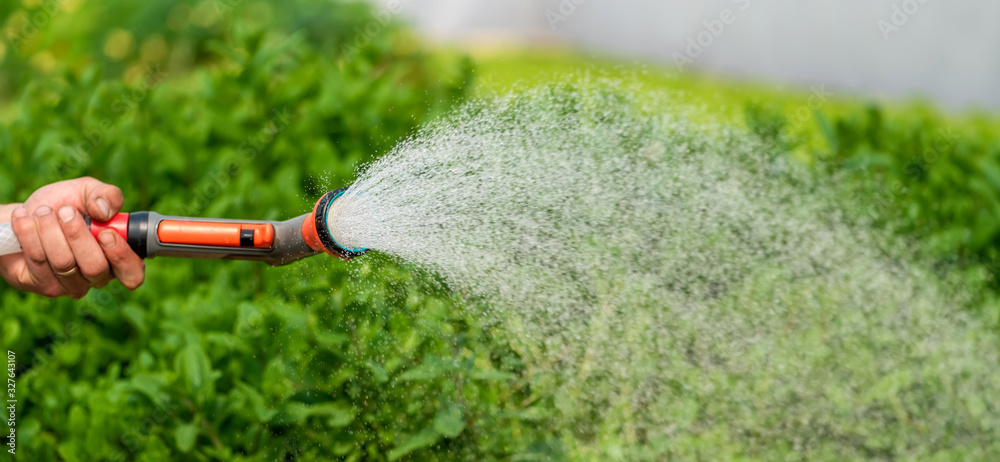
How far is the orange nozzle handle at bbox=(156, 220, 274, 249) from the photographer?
181cm

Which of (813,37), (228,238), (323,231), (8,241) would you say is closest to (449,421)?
(323,231)

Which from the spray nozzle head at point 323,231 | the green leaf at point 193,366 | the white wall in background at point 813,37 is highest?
the white wall in background at point 813,37

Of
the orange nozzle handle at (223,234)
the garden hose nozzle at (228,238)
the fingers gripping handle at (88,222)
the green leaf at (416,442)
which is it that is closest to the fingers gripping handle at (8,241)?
the fingers gripping handle at (88,222)

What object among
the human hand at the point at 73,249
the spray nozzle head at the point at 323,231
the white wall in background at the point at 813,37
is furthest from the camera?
the white wall in background at the point at 813,37

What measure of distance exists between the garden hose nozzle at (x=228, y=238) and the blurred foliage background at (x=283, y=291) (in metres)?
0.09

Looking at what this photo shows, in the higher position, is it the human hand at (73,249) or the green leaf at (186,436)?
the human hand at (73,249)

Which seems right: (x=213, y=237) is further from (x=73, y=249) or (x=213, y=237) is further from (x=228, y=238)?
(x=73, y=249)

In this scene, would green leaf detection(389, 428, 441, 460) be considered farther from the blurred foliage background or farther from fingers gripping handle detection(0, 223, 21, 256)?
fingers gripping handle detection(0, 223, 21, 256)

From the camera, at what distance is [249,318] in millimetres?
2012

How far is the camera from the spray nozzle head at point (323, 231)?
174 centimetres

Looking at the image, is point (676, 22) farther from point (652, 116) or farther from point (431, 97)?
point (652, 116)

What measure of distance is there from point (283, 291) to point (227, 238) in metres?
0.24

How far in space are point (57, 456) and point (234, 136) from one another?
4.31 ft

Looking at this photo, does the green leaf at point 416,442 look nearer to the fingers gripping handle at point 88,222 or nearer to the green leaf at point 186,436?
the green leaf at point 186,436
